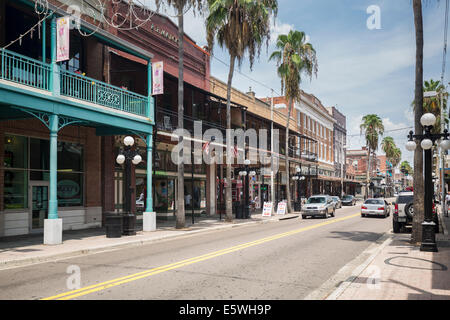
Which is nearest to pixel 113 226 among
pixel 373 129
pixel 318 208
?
pixel 318 208

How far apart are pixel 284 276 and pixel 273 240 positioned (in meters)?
6.37

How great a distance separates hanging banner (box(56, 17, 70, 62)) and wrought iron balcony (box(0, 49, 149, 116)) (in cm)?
62

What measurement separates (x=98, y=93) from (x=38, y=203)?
5.13 m

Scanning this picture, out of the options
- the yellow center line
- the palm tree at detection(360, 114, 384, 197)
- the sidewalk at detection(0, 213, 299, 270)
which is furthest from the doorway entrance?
the palm tree at detection(360, 114, 384, 197)

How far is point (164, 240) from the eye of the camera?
15.5 m

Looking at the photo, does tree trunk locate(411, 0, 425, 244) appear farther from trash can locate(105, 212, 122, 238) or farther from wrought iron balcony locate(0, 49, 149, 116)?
wrought iron balcony locate(0, 49, 149, 116)

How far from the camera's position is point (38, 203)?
16.1 m

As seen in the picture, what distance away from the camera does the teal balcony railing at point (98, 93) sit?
1448 cm

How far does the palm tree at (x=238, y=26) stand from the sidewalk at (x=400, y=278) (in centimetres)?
1316

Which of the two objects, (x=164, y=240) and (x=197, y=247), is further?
(x=164, y=240)

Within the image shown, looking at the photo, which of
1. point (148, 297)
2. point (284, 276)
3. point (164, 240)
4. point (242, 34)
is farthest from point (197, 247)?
point (242, 34)

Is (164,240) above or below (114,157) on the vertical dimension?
below

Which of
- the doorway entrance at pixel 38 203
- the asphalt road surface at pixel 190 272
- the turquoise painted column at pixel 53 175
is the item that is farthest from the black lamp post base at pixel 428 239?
the doorway entrance at pixel 38 203
